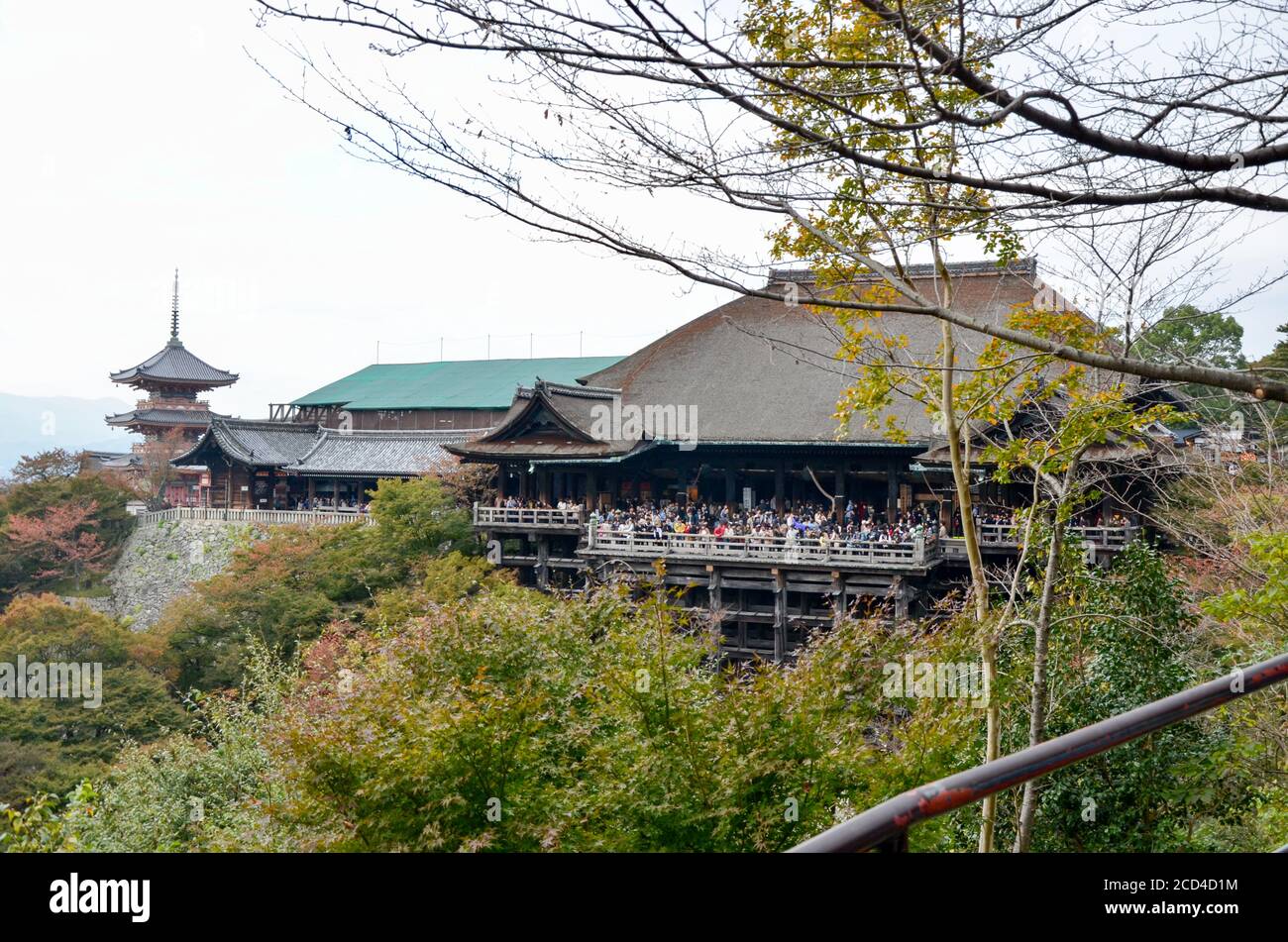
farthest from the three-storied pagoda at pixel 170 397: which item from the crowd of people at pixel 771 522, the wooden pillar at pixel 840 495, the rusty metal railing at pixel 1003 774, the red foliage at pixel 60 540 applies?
the rusty metal railing at pixel 1003 774

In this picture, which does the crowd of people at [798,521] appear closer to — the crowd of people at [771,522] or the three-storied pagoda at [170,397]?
the crowd of people at [771,522]

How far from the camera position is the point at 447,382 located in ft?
120

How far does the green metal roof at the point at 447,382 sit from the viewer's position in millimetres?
34094

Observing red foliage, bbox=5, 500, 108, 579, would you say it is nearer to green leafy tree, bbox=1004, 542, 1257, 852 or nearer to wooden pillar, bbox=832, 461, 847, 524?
wooden pillar, bbox=832, 461, 847, 524

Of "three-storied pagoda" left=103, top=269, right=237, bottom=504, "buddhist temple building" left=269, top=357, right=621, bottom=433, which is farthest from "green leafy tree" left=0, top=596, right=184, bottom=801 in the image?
"three-storied pagoda" left=103, top=269, right=237, bottom=504

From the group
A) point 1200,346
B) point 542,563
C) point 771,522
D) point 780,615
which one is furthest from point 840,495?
point 1200,346

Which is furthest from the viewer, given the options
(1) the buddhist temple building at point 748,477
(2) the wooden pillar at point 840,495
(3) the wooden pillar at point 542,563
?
(3) the wooden pillar at point 542,563

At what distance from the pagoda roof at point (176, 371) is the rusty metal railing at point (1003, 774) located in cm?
4371

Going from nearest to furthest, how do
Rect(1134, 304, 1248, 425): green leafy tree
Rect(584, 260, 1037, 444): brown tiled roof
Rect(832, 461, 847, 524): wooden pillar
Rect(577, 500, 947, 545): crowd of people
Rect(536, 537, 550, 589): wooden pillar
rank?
Rect(1134, 304, 1248, 425): green leafy tree → Rect(577, 500, 947, 545): crowd of people → Rect(832, 461, 847, 524): wooden pillar → Rect(584, 260, 1037, 444): brown tiled roof → Rect(536, 537, 550, 589): wooden pillar

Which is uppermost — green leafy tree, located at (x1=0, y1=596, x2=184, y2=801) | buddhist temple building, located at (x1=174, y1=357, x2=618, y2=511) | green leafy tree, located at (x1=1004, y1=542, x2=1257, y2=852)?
buddhist temple building, located at (x1=174, y1=357, x2=618, y2=511)

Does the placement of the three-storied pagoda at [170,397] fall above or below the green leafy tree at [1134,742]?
above

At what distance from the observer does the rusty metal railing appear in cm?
127

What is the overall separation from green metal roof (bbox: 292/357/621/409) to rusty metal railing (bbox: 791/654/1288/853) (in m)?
31.5
